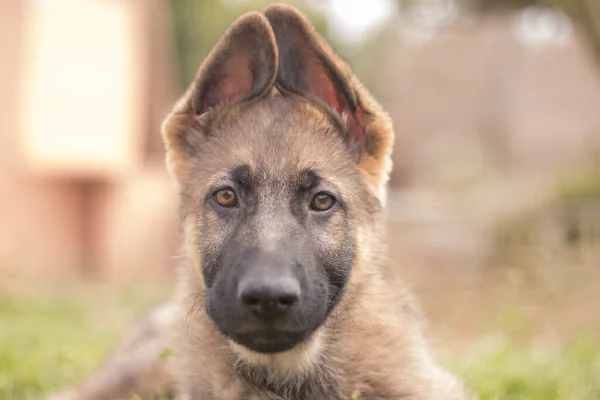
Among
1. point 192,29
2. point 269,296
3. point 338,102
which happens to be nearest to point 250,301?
point 269,296

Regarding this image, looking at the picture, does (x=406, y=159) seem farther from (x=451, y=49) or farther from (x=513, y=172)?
(x=513, y=172)

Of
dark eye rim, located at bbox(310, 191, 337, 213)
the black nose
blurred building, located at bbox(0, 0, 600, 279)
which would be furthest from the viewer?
blurred building, located at bbox(0, 0, 600, 279)

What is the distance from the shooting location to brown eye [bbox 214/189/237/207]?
3.71m

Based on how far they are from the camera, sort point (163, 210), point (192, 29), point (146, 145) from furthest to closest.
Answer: point (192, 29) < point (146, 145) < point (163, 210)

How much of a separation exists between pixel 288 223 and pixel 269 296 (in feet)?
1.45

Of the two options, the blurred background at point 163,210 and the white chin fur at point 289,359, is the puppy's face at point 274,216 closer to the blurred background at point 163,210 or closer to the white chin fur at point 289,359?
the white chin fur at point 289,359

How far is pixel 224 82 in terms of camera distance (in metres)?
4.09

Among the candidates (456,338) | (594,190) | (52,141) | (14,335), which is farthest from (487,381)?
(594,190)

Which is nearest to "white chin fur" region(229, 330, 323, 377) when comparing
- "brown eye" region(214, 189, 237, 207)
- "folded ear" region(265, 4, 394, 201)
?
"brown eye" region(214, 189, 237, 207)

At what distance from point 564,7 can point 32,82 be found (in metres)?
6.79

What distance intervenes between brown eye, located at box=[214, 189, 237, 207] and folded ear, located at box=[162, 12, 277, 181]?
1.55 feet

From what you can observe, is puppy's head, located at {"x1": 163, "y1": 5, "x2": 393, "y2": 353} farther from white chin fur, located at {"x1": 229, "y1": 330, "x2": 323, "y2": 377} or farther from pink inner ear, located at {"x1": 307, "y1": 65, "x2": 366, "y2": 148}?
white chin fur, located at {"x1": 229, "y1": 330, "x2": 323, "y2": 377}

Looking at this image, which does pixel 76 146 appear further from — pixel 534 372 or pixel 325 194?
pixel 325 194

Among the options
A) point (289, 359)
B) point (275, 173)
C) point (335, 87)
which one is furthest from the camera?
point (335, 87)
